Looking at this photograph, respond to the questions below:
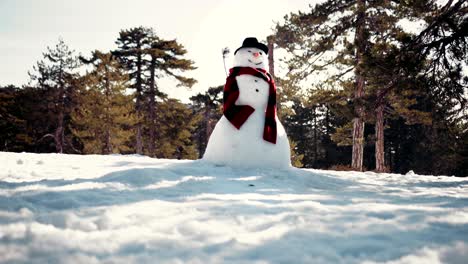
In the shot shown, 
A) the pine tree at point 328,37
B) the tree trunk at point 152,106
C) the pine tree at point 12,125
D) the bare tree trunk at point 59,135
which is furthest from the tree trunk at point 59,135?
the pine tree at point 328,37

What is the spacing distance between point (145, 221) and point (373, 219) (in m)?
1.90

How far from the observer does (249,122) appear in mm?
5121

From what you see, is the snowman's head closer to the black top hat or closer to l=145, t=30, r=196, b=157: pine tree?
the black top hat

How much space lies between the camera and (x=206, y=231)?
205cm

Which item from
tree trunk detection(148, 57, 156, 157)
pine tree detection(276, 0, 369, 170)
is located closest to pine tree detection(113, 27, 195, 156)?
tree trunk detection(148, 57, 156, 157)

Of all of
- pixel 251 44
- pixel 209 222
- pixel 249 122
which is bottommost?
pixel 209 222

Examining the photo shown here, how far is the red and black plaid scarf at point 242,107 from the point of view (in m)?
5.12

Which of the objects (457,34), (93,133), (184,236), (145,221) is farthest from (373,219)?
(93,133)

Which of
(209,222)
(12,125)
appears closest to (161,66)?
(12,125)

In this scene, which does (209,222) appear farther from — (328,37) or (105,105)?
(105,105)

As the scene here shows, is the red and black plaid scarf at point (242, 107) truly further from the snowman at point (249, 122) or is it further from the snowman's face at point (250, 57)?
the snowman's face at point (250, 57)

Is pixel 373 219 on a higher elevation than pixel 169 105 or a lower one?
lower

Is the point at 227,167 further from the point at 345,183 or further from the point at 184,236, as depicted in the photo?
the point at 184,236

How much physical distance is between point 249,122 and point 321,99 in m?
9.31
